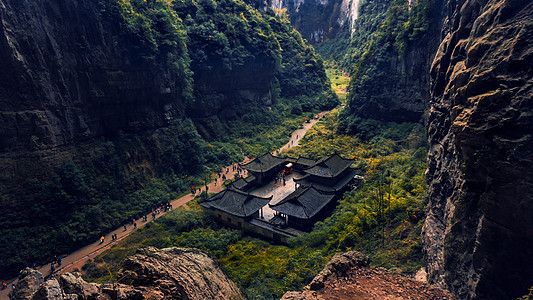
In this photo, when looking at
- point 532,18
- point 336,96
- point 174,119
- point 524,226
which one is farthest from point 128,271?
point 336,96

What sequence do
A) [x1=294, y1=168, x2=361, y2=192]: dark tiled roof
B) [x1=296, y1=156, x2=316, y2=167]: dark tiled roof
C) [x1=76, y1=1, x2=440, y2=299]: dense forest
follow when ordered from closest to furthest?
[x1=76, y1=1, x2=440, y2=299]: dense forest
[x1=294, y1=168, x2=361, y2=192]: dark tiled roof
[x1=296, y1=156, x2=316, y2=167]: dark tiled roof

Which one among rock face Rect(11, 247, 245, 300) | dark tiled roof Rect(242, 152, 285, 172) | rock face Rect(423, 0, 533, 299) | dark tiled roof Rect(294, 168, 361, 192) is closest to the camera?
rock face Rect(11, 247, 245, 300)

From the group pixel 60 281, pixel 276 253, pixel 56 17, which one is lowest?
pixel 276 253

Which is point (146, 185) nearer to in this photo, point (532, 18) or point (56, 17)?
point (56, 17)

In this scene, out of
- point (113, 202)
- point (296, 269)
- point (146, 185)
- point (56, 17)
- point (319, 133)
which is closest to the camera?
point (296, 269)

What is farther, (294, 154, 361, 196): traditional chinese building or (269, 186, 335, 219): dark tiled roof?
(294, 154, 361, 196): traditional chinese building

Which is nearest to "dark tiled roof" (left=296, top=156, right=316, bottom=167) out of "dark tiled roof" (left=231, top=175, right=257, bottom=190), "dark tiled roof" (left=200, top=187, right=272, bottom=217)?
"dark tiled roof" (left=231, top=175, right=257, bottom=190)

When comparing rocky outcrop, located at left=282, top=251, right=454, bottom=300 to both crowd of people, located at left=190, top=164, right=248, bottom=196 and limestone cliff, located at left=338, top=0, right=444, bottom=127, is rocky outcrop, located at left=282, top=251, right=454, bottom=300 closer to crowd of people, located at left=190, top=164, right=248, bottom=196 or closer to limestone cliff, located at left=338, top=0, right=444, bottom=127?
crowd of people, located at left=190, top=164, right=248, bottom=196
